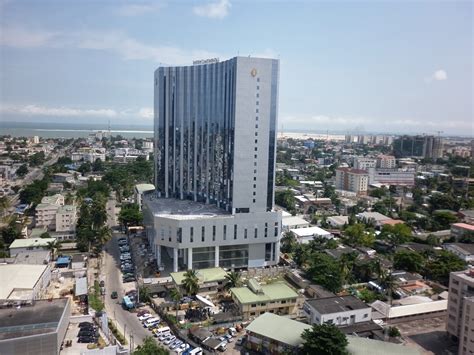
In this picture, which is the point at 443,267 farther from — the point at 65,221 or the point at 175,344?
the point at 65,221

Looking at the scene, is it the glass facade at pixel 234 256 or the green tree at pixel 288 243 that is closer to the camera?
the glass facade at pixel 234 256

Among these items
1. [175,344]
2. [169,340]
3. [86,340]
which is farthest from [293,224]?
[86,340]

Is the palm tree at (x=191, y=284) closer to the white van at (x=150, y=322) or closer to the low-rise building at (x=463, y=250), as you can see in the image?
the white van at (x=150, y=322)

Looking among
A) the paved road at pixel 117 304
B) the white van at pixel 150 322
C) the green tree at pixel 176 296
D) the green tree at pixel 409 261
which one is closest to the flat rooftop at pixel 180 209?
the paved road at pixel 117 304

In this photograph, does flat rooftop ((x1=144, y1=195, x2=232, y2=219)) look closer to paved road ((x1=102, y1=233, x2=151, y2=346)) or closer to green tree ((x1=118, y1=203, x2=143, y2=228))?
green tree ((x1=118, y1=203, x2=143, y2=228))

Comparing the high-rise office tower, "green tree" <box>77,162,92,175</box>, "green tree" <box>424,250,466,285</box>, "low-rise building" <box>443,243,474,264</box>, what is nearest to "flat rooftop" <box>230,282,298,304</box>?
the high-rise office tower

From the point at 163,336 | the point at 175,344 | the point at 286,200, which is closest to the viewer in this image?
the point at 175,344

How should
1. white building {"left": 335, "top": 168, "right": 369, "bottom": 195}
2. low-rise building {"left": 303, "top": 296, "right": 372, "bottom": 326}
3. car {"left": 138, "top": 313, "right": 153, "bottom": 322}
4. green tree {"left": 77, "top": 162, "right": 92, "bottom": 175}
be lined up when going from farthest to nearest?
green tree {"left": 77, "top": 162, "right": 92, "bottom": 175}, white building {"left": 335, "top": 168, "right": 369, "bottom": 195}, car {"left": 138, "top": 313, "right": 153, "bottom": 322}, low-rise building {"left": 303, "top": 296, "right": 372, "bottom": 326}
